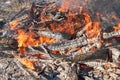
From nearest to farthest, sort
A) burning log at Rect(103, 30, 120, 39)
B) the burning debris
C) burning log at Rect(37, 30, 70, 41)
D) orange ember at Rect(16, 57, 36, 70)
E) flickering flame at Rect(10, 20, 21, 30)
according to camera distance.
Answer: the burning debris, orange ember at Rect(16, 57, 36, 70), burning log at Rect(103, 30, 120, 39), burning log at Rect(37, 30, 70, 41), flickering flame at Rect(10, 20, 21, 30)

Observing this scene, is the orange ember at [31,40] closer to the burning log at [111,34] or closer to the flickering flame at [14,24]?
the flickering flame at [14,24]

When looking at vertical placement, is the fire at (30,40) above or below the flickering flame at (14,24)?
below

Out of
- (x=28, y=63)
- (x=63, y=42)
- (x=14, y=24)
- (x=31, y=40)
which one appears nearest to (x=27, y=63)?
(x=28, y=63)

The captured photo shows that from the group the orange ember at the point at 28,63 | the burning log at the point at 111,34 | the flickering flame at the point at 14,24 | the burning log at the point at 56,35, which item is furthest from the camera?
the flickering flame at the point at 14,24

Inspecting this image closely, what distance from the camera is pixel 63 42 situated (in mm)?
8586

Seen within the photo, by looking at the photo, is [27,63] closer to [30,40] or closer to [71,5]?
[30,40]

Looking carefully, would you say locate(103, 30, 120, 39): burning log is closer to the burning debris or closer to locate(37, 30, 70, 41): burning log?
the burning debris

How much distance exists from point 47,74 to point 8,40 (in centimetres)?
216

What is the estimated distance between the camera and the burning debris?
7941 millimetres

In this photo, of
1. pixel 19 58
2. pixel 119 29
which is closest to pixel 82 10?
pixel 119 29

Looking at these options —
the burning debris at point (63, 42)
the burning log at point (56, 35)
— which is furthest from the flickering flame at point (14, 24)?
the burning log at point (56, 35)

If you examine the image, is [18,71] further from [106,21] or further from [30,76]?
[106,21]

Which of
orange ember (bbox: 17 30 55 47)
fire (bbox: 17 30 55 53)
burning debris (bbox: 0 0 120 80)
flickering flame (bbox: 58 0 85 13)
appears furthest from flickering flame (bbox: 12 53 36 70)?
flickering flame (bbox: 58 0 85 13)

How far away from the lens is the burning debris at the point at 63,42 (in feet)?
26.1
